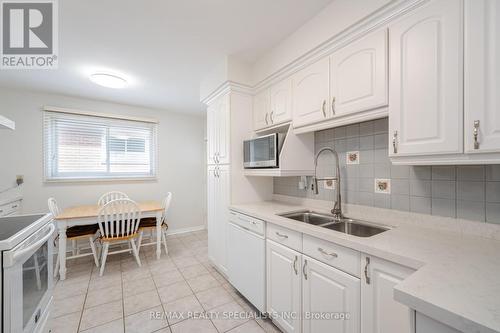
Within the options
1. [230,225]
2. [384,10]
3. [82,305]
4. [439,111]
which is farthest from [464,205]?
[82,305]

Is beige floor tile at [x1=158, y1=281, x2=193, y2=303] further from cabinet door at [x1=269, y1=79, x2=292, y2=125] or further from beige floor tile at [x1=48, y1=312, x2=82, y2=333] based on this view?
cabinet door at [x1=269, y1=79, x2=292, y2=125]

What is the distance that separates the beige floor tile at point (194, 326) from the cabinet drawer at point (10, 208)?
242 centimetres

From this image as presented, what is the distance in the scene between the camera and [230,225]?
2119 mm

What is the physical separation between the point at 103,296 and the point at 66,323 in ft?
1.21

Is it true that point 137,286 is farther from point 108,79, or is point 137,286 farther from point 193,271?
point 108,79

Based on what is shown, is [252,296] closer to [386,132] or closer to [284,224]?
[284,224]

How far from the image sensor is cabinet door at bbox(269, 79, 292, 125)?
73.2 inches

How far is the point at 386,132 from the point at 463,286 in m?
1.05

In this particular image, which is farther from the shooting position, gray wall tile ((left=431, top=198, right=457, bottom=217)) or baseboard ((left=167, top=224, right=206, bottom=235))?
baseboard ((left=167, top=224, right=206, bottom=235))

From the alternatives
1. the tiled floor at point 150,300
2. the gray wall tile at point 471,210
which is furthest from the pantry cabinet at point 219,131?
the gray wall tile at point 471,210

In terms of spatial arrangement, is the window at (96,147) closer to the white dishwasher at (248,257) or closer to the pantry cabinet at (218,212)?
the pantry cabinet at (218,212)

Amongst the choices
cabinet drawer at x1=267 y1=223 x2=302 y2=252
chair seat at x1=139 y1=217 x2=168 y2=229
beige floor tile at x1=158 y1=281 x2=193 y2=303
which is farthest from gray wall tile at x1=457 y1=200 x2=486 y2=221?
chair seat at x1=139 y1=217 x2=168 y2=229

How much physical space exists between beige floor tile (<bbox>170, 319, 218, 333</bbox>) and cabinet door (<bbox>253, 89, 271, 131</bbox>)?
1.87 m

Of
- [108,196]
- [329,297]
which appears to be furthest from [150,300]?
[108,196]
